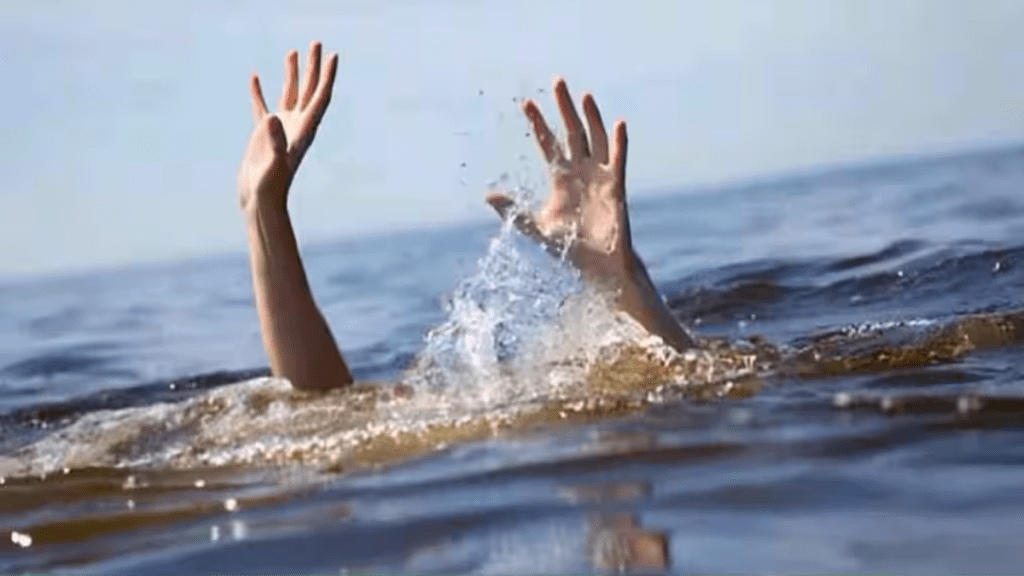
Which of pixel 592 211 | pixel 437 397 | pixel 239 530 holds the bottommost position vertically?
pixel 239 530

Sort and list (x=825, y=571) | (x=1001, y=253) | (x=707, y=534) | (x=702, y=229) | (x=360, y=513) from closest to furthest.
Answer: (x=825, y=571), (x=707, y=534), (x=360, y=513), (x=1001, y=253), (x=702, y=229)

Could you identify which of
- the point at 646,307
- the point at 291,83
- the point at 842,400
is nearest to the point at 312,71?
the point at 291,83

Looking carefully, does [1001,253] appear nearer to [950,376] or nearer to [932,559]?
[950,376]

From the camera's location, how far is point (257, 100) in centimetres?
608

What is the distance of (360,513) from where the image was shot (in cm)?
395

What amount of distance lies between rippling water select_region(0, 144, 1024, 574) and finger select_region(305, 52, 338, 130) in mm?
687

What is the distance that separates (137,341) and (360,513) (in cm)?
868

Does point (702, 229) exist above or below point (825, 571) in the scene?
above

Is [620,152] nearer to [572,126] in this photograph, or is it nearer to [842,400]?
[572,126]

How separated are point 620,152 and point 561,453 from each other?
149 centimetres

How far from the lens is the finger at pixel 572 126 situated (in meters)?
5.68

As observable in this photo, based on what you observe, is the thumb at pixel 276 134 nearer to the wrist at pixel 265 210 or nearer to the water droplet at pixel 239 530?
the wrist at pixel 265 210

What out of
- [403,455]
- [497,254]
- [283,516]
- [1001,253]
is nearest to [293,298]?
[497,254]

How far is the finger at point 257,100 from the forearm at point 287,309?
426 mm
